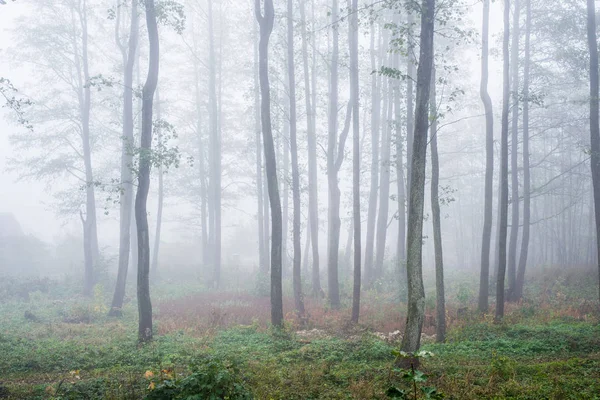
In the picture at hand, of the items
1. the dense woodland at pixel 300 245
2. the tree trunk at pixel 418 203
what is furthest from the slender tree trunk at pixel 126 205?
the tree trunk at pixel 418 203

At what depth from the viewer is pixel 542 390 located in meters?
7.12

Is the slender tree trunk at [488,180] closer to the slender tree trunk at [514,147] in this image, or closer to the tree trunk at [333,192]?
the slender tree trunk at [514,147]

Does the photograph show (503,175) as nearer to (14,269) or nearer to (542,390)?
(542,390)

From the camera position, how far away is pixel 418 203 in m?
9.17

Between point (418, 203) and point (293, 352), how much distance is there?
486 cm

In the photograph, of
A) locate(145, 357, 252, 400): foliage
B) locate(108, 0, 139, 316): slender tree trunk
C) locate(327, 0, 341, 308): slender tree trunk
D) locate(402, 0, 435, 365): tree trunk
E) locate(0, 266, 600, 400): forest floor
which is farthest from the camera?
locate(108, 0, 139, 316): slender tree trunk

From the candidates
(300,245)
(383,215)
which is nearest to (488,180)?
(383,215)

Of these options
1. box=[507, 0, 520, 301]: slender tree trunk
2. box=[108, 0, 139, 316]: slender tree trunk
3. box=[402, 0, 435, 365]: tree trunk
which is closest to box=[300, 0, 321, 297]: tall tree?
box=[108, 0, 139, 316]: slender tree trunk

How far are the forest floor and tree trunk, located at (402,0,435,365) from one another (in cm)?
90

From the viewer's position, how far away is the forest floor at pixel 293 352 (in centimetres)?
729

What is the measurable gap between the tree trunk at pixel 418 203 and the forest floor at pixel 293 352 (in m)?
0.90

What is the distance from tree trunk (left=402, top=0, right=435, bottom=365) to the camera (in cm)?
884

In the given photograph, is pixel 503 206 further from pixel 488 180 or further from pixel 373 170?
pixel 373 170

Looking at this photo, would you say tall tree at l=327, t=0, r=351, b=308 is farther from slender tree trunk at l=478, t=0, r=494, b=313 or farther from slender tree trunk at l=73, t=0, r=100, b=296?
slender tree trunk at l=73, t=0, r=100, b=296
